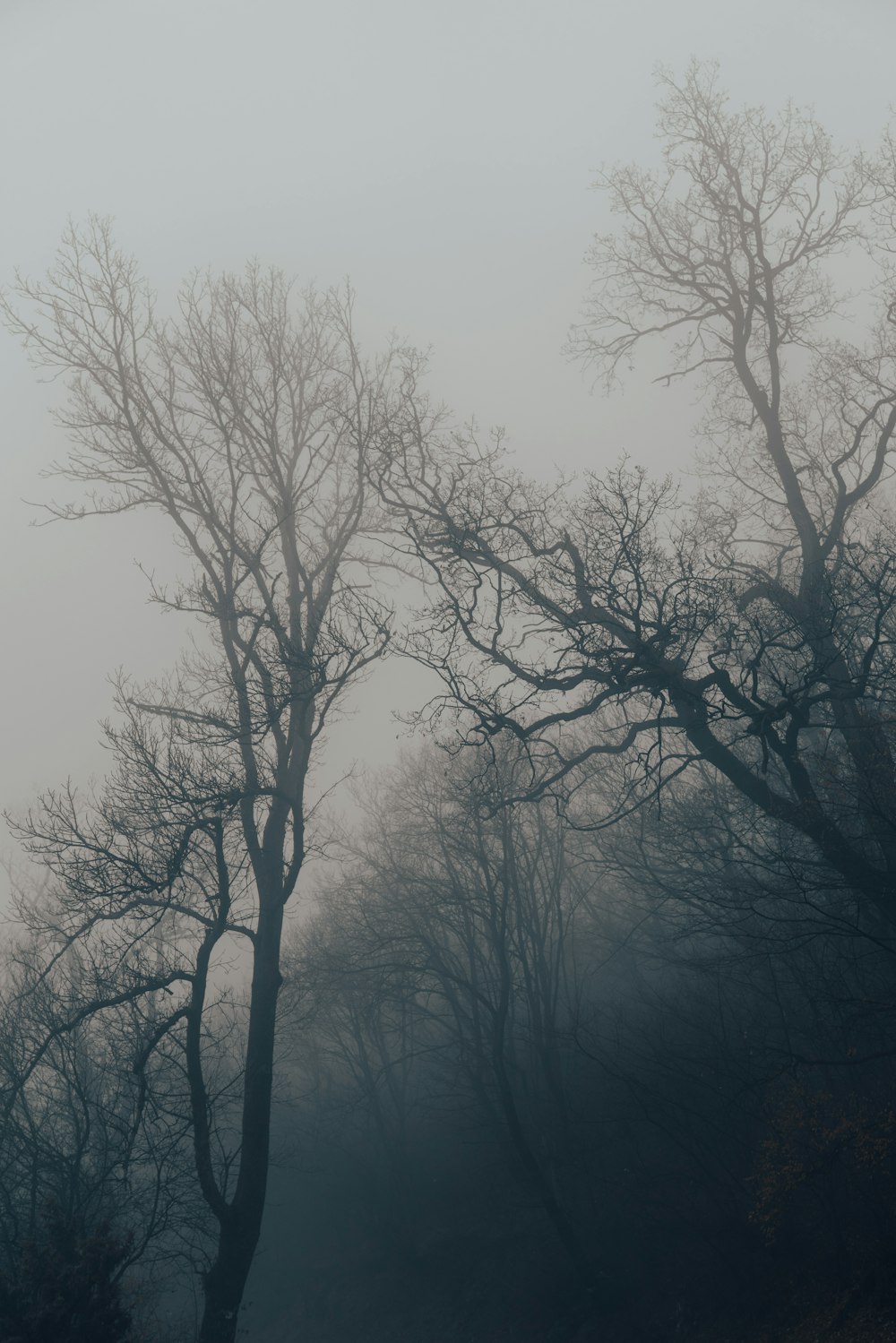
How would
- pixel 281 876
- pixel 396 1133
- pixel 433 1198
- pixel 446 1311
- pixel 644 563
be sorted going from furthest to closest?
1. pixel 396 1133
2. pixel 433 1198
3. pixel 446 1311
4. pixel 281 876
5. pixel 644 563

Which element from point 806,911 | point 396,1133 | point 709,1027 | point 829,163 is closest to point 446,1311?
point 396,1133

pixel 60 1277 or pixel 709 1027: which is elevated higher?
pixel 709 1027

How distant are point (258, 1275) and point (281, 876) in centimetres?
2591

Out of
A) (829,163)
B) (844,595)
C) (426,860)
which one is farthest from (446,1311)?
(829,163)

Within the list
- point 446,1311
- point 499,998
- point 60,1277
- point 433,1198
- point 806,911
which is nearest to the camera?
point 60,1277

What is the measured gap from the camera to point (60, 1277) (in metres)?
9.30

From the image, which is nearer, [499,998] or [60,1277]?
[60,1277]

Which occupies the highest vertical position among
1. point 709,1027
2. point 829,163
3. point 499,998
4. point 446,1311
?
point 829,163

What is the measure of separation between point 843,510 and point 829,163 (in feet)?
21.3

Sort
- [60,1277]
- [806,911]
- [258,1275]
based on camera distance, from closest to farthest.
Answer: [60,1277]
[806,911]
[258,1275]

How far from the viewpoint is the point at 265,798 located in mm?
13086

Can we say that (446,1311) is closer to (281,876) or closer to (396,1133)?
(396,1133)

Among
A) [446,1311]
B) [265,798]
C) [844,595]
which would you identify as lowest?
[446,1311]

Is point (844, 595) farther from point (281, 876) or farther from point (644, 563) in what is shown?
point (281, 876)
